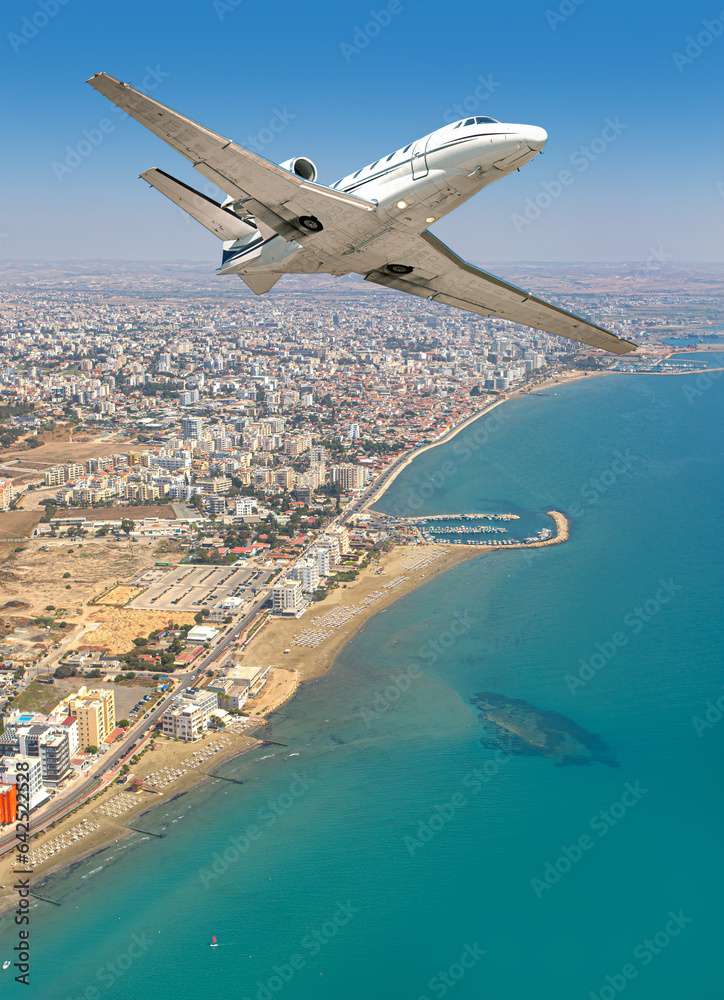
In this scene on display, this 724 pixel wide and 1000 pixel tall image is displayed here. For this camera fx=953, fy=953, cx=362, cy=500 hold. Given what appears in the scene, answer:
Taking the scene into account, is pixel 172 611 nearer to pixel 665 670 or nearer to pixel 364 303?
pixel 665 670

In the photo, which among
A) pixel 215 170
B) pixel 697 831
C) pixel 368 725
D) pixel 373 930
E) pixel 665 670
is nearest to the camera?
pixel 215 170

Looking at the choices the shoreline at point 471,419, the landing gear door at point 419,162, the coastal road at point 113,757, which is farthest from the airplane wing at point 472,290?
the shoreline at point 471,419

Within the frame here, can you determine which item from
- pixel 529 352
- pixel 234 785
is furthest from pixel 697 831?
pixel 529 352

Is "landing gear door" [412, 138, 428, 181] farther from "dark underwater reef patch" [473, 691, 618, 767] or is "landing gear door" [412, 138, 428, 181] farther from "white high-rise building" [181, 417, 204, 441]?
"white high-rise building" [181, 417, 204, 441]

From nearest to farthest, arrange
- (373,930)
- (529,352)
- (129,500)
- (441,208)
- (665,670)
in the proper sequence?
(441,208), (373,930), (665,670), (129,500), (529,352)

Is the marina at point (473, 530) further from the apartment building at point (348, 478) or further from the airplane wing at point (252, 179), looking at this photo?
the airplane wing at point (252, 179)

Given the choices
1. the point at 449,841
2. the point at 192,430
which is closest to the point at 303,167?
the point at 449,841
